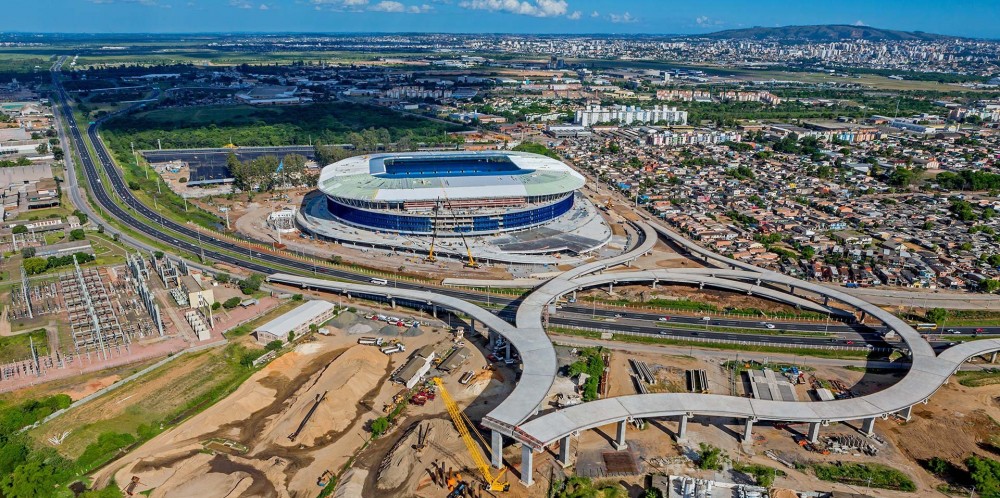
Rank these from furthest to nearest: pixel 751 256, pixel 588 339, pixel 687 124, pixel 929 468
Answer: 1. pixel 687 124
2. pixel 751 256
3. pixel 588 339
4. pixel 929 468

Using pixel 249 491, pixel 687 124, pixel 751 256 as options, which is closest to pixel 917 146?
pixel 687 124

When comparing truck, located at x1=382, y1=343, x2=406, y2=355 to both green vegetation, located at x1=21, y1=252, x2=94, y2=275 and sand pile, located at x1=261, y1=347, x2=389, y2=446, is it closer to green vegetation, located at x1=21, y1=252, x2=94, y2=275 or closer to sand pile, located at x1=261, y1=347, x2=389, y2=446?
sand pile, located at x1=261, y1=347, x2=389, y2=446

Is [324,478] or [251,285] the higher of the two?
[251,285]

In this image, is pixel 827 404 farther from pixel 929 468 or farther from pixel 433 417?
pixel 433 417

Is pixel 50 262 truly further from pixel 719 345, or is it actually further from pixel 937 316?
pixel 937 316

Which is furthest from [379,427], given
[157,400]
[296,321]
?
[296,321]

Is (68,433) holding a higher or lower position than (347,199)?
lower

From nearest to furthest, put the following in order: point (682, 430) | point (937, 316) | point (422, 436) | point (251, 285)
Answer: point (422, 436) < point (682, 430) < point (937, 316) < point (251, 285)

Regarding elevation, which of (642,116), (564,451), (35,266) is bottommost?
(564,451)
